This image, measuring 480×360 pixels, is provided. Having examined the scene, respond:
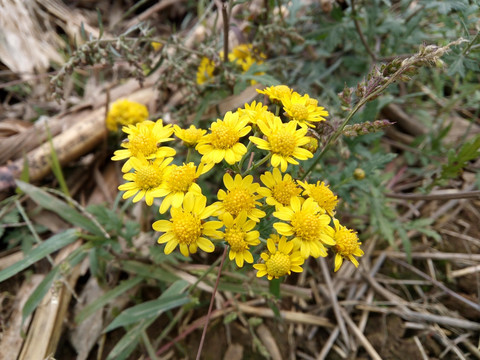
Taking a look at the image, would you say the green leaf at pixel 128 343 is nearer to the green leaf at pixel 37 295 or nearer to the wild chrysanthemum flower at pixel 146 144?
the green leaf at pixel 37 295

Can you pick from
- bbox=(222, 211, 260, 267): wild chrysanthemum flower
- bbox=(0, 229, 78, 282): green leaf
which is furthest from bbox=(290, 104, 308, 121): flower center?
bbox=(0, 229, 78, 282): green leaf

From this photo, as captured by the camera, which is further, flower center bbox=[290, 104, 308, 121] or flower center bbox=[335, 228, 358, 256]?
flower center bbox=[290, 104, 308, 121]

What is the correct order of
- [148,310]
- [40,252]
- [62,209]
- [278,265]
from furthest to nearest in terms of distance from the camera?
[62,209], [40,252], [148,310], [278,265]

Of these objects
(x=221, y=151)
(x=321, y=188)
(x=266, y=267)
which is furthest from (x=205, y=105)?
(x=266, y=267)

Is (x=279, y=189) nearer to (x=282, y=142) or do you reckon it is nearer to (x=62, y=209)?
(x=282, y=142)

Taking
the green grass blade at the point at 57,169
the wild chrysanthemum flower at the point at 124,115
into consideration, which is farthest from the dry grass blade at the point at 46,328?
the wild chrysanthemum flower at the point at 124,115

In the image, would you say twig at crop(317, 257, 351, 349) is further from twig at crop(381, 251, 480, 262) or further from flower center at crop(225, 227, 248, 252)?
flower center at crop(225, 227, 248, 252)

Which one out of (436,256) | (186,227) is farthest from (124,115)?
(436,256)
